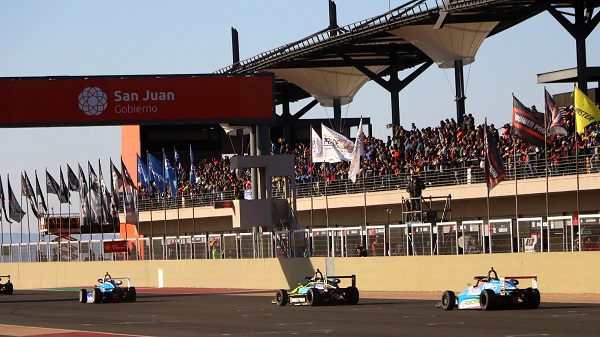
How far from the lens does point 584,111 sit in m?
34.7

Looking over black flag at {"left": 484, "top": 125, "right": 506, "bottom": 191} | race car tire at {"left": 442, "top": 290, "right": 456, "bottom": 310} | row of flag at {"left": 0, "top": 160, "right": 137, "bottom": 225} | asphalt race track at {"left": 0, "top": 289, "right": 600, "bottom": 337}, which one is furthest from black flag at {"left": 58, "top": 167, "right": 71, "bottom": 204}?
race car tire at {"left": 442, "top": 290, "right": 456, "bottom": 310}

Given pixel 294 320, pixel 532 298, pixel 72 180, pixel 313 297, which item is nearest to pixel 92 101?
pixel 313 297

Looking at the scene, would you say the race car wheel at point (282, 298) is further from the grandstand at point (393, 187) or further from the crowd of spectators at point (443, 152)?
the crowd of spectators at point (443, 152)

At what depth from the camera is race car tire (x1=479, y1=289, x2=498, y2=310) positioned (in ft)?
82.6

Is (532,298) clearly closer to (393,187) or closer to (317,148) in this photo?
(317,148)

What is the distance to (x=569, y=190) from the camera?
139 ft

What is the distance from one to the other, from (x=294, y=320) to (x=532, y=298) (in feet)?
16.2

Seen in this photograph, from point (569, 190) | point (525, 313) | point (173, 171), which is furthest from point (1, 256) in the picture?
point (525, 313)

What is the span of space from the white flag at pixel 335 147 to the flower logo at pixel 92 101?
27.4 feet

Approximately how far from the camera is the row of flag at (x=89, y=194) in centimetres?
6002

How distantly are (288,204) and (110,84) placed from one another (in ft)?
26.2

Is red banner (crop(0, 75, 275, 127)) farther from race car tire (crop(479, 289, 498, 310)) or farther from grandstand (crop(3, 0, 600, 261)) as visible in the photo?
race car tire (crop(479, 289, 498, 310))

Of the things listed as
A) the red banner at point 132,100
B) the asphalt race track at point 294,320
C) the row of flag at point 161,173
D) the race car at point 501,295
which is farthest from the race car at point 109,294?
the row of flag at point 161,173

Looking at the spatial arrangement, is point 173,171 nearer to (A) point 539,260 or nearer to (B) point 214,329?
(A) point 539,260
